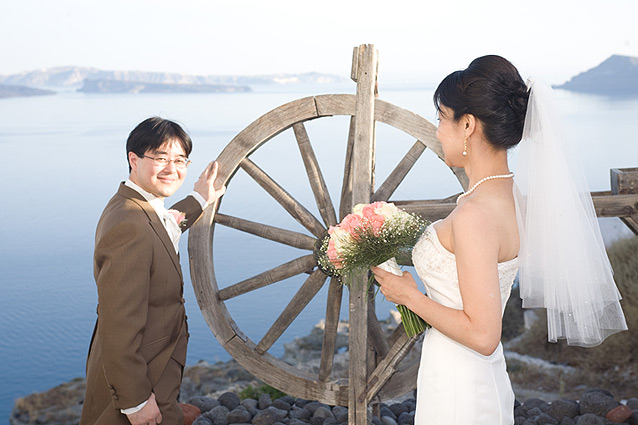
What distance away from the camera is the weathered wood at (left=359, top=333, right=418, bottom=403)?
330 cm

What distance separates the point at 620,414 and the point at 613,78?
487 inches

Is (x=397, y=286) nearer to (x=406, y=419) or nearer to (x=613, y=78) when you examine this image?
(x=406, y=419)

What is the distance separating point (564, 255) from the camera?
2439 mm

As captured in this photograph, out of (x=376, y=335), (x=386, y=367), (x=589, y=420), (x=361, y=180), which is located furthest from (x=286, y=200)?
(x=589, y=420)

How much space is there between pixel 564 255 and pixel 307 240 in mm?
1659

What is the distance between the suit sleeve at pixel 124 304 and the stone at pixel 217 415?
6.27 feet

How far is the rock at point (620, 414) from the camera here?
13.8ft

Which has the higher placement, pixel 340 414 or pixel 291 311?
pixel 291 311

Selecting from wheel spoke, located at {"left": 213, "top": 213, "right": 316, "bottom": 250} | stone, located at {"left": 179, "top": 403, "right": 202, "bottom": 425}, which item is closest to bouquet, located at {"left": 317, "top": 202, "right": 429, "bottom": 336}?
wheel spoke, located at {"left": 213, "top": 213, "right": 316, "bottom": 250}

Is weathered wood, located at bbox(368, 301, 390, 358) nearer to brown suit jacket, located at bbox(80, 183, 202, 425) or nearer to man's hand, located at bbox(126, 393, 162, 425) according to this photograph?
brown suit jacket, located at bbox(80, 183, 202, 425)

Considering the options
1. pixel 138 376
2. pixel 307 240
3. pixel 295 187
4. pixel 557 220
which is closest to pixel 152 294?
pixel 138 376

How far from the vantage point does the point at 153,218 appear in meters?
2.74

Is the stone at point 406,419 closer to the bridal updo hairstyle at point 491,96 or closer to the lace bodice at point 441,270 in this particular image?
the lace bodice at point 441,270

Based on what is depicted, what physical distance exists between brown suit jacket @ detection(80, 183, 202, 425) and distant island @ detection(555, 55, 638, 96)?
44.6 feet
